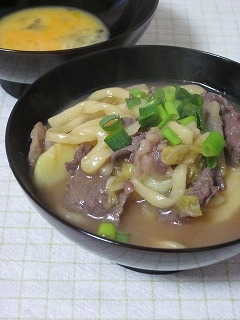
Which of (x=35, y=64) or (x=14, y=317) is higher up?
(x=35, y=64)

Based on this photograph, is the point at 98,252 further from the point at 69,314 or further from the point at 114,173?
the point at 114,173

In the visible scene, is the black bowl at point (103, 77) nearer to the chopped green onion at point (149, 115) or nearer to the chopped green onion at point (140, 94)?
the chopped green onion at point (140, 94)

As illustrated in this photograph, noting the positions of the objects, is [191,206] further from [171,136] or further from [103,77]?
[103,77]

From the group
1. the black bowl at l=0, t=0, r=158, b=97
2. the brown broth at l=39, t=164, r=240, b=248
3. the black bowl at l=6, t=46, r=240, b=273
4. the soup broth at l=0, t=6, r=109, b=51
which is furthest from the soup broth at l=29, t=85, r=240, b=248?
the soup broth at l=0, t=6, r=109, b=51

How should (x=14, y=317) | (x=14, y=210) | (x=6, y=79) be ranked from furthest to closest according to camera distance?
(x=6, y=79)
(x=14, y=210)
(x=14, y=317)

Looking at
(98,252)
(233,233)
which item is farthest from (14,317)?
(233,233)

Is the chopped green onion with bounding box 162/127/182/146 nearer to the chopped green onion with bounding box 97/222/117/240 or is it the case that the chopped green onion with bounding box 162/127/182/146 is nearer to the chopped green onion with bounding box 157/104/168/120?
the chopped green onion with bounding box 157/104/168/120
